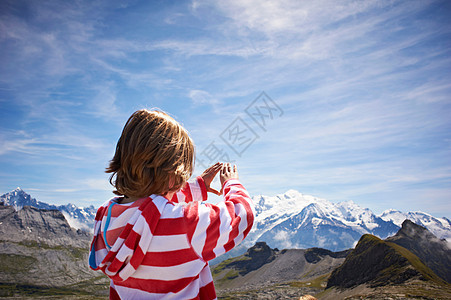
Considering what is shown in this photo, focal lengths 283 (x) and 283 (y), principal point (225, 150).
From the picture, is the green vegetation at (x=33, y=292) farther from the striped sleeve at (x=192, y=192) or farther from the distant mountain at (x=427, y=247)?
the striped sleeve at (x=192, y=192)

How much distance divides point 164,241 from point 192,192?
3.75 ft

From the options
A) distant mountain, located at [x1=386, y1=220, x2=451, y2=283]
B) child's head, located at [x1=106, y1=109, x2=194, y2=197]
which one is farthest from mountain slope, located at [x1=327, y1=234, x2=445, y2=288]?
child's head, located at [x1=106, y1=109, x2=194, y2=197]

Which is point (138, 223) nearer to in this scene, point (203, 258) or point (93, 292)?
point (203, 258)

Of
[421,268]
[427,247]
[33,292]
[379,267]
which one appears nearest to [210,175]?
[421,268]

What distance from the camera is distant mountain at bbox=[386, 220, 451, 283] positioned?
15088 cm

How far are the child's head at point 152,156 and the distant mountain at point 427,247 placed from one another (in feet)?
623

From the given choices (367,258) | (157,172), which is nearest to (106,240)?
(157,172)

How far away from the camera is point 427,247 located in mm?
161750

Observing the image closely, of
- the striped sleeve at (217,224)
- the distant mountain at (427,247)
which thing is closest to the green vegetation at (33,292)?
the distant mountain at (427,247)

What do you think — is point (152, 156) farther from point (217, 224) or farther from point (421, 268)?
point (421, 268)

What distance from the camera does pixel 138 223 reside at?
2.53 m

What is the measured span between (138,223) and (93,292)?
231825mm

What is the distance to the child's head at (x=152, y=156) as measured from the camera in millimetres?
2877

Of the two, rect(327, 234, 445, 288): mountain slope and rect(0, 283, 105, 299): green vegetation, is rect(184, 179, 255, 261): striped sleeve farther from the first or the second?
A: rect(0, 283, 105, 299): green vegetation
